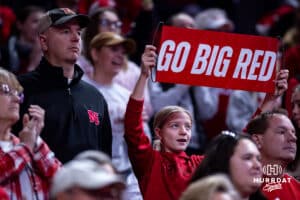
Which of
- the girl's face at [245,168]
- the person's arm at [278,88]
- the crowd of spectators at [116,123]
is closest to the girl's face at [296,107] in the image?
the crowd of spectators at [116,123]

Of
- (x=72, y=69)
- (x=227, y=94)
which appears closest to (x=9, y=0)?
(x=227, y=94)

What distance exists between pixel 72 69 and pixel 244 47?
4.45ft

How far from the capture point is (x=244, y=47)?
740 cm

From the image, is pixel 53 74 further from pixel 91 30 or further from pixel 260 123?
pixel 91 30

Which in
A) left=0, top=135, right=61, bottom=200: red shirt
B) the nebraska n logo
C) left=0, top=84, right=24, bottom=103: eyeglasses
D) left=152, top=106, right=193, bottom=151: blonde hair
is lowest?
left=0, top=135, right=61, bottom=200: red shirt

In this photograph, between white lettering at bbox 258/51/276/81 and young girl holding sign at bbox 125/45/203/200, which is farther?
white lettering at bbox 258/51/276/81

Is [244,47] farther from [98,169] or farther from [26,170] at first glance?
[98,169]

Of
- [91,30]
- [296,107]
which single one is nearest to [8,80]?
[296,107]

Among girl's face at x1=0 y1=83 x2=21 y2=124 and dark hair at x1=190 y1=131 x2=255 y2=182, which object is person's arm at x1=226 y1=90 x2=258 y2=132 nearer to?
dark hair at x1=190 y1=131 x2=255 y2=182

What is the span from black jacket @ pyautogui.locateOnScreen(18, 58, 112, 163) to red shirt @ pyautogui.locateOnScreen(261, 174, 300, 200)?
3.76 feet

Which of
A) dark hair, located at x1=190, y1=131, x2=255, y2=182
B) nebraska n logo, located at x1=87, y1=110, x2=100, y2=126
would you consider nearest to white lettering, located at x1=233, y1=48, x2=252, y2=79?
nebraska n logo, located at x1=87, y1=110, x2=100, y2=126

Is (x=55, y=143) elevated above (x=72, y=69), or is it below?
below

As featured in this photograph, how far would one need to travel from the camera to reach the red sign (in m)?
7.14

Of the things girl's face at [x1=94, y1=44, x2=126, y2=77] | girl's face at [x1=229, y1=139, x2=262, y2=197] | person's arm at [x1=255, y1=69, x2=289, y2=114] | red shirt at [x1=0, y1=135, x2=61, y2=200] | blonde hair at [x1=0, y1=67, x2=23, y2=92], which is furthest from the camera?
girl's face at [x1=94, y1=44, x2=126, y2=77]
